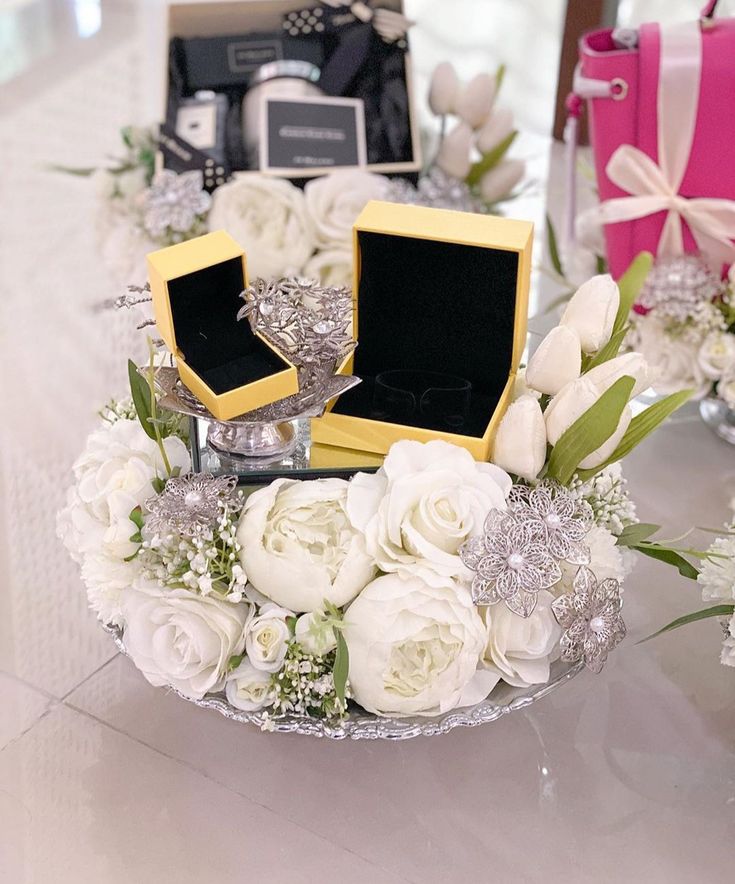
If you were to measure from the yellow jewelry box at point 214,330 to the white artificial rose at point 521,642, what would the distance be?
0.23 meters

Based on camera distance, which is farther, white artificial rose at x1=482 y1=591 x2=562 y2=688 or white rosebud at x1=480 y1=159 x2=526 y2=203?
white rosebud at x1=480 y1=159 x2=526 y2=203

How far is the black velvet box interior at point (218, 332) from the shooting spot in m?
0.77

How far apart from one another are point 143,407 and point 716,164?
28.2 inches

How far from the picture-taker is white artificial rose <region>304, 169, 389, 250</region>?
1.26 m

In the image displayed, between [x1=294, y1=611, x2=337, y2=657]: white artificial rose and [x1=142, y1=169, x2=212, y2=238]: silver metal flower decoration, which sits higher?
[x1=142, y1=169, x2=212, y2=238]: silver metal flower decoration

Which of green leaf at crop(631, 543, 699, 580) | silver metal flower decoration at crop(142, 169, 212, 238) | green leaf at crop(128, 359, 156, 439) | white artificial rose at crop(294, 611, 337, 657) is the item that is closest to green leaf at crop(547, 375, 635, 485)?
green leaf at crop(631, 543, 699, 580)

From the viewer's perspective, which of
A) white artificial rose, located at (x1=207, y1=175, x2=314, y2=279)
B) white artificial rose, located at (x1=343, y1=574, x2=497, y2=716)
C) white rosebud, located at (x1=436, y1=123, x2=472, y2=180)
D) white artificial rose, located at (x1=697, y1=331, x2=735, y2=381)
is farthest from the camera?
white rosebud, located at (x1=436, y1=123, x2=472, y2=180)

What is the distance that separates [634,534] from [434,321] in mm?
237

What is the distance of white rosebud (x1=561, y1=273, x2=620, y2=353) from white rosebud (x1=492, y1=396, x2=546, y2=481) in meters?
0.08

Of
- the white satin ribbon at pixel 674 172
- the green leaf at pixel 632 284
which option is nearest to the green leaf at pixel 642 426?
the green leaf at pixel 632 284

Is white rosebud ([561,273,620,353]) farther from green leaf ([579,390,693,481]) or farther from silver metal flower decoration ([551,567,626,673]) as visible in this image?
silver metal flower decoration ([551,567,626,673])

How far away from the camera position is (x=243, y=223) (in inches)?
50.1

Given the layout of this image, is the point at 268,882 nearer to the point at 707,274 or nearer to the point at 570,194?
the point at 707,274

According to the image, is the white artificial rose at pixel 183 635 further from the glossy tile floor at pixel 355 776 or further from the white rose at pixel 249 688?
the glossy tile floor at pixel 355 776
